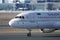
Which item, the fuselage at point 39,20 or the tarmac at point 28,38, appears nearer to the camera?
the tarmac at point 28,38

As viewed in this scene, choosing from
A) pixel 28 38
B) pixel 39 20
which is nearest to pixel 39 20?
pixel 39 20

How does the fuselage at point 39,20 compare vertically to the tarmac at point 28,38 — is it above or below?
above

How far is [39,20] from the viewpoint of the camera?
931 inches

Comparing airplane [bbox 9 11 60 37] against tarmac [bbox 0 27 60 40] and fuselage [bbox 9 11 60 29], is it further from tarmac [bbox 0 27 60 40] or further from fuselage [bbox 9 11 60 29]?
tarmac [bbox 0 27 60 40]

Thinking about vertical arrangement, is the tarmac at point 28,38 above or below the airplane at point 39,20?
below

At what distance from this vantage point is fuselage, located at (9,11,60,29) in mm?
23594

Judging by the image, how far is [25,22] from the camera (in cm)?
2381

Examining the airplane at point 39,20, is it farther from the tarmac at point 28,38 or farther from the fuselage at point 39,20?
the tarmac at point 28,38

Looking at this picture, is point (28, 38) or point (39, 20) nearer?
point (28, 38)

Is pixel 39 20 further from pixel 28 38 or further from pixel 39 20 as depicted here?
pixel 28 38

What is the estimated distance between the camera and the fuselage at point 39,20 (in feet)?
77.4

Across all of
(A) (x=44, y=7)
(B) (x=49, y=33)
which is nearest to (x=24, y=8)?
(A) (x=44, y=7)

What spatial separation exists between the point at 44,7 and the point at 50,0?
25.0 meters

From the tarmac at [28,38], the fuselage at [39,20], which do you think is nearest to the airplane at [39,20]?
the fuselage at [39,20]
